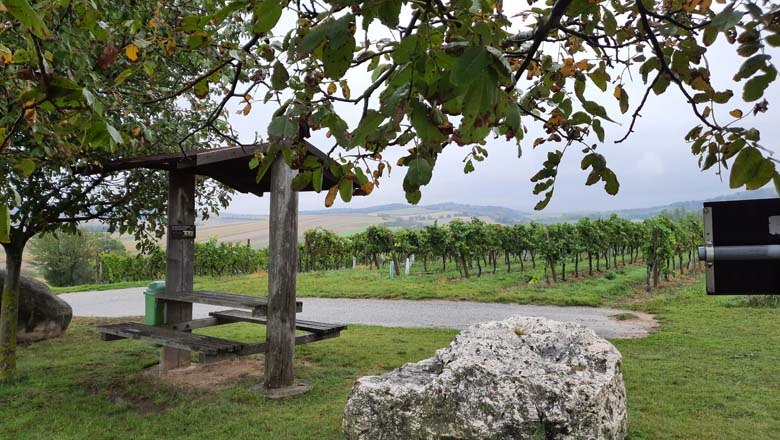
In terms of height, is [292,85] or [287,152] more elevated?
[292,85]

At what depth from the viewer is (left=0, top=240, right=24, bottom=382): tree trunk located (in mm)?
6484

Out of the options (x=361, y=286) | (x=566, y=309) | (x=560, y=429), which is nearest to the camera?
(x=560, y=429)

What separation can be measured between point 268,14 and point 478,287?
16327mm

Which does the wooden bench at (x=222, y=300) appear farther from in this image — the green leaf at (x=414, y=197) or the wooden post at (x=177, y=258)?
the green leaf at (x=414, y=197)

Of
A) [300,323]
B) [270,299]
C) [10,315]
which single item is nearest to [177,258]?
[270,299]

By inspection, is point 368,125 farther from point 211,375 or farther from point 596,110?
point 211,375

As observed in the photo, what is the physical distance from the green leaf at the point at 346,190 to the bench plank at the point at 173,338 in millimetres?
4071

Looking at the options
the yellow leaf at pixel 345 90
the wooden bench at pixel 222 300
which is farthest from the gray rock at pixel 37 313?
the yellow leaf at pixel 345 90

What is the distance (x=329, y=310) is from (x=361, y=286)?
4.11m

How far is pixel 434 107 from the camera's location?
40.6 inches

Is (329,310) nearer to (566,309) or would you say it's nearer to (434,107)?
(566,309)

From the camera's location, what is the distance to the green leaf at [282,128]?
1246 millimetres

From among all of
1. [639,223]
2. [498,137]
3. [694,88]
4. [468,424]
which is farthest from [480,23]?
[639,223]

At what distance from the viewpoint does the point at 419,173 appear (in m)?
1.19
